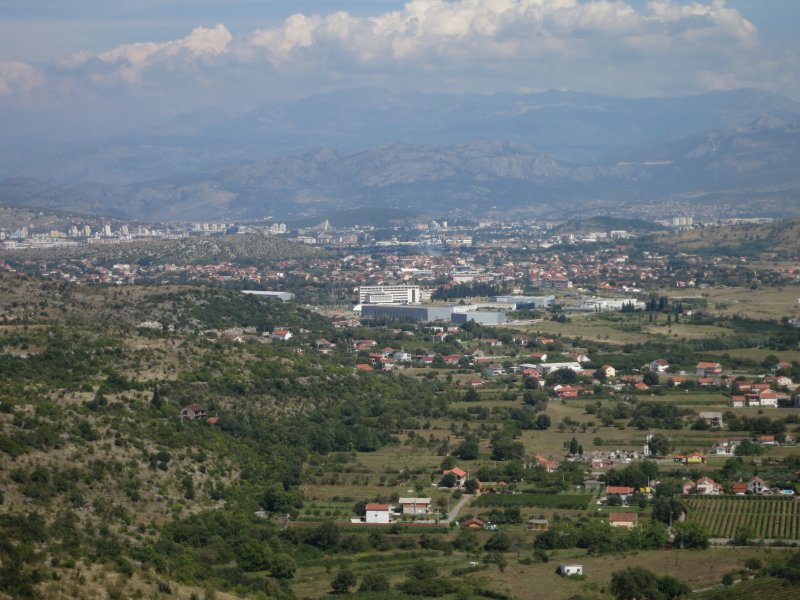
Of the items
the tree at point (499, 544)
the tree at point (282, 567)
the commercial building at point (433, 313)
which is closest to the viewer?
the tree at point (282, 567)

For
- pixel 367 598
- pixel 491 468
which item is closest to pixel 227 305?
pixel 491 468

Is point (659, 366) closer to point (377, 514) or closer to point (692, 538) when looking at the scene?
point (377, 514)

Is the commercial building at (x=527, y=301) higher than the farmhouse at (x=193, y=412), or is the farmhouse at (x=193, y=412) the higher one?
the farmhouse at (x=193, y=412)

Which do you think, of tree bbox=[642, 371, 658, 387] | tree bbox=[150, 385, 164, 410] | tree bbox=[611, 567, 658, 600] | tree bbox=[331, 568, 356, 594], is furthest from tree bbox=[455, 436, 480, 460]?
tree bbox=[642, 371, 658, 387]

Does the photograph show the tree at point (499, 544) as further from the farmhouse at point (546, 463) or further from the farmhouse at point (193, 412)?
the farmhouse at point (193, 412)

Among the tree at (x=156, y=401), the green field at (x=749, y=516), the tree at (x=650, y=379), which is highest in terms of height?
the tree at (x=156, y=401)

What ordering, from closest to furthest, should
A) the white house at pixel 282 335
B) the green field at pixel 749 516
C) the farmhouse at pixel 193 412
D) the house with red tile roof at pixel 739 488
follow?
the green field at pixel 749 516 → the house with red tile roof at pixel 739 488 → the farmhouse at pixel 193 412 → the white house at pixel 282 335

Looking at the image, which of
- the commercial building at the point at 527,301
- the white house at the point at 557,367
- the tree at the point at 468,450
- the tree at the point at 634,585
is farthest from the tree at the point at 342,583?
the commercial building at the point at 527,301

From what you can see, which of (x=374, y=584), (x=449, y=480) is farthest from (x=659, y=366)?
(x=374, y=584)
